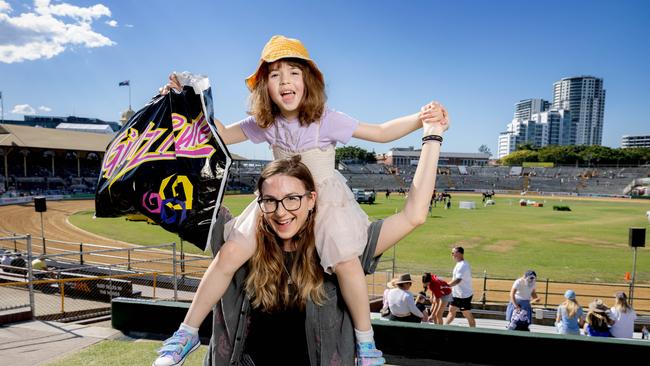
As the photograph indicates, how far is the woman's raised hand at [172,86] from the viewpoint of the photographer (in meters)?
2.05

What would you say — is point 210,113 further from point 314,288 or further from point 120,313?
point 120,313

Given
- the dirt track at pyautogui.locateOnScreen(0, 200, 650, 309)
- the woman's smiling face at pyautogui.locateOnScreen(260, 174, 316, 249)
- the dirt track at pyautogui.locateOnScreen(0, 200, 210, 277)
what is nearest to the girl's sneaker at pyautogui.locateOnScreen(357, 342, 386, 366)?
the woman's smiling face at pyautogui.locateOnScreen(260, 174, 316, 249)

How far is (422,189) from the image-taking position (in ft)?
6.07

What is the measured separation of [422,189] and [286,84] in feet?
2.81

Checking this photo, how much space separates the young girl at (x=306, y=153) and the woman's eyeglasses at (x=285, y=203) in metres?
0.07

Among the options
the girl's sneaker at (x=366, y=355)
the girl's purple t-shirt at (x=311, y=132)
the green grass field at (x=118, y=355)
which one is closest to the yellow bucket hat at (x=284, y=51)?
the girl's purple t-shirt at (x=311, y=132)

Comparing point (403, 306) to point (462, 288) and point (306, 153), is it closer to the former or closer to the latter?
point (462, 288)

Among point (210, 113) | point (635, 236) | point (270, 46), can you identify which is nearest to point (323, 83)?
point (270, 46)

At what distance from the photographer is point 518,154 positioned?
140 m

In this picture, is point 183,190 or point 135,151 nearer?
point 183,190

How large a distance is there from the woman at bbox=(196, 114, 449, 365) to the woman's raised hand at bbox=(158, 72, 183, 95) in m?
0.66

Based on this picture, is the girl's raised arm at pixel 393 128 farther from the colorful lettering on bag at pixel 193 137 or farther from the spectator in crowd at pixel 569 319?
the spectator in crowd at pixel 569 319

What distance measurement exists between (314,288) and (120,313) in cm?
326

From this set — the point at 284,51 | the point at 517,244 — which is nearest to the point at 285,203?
the point at 284,51
